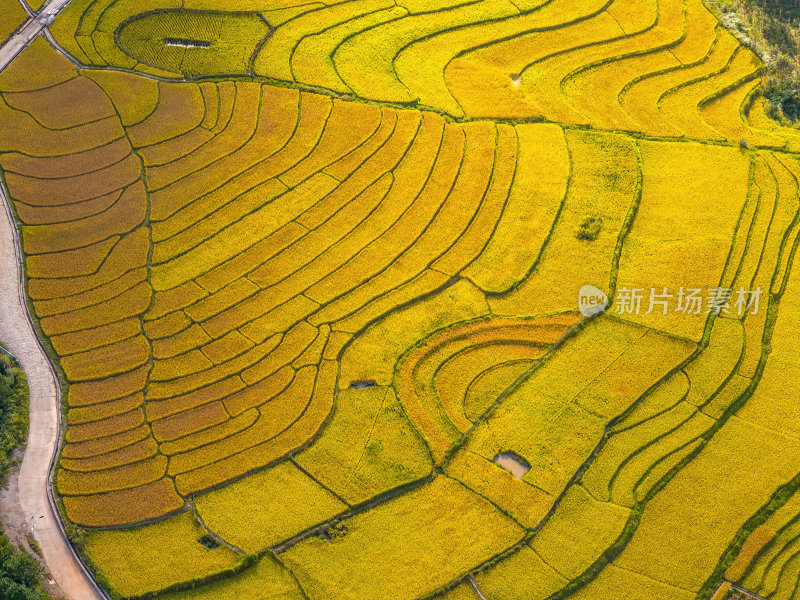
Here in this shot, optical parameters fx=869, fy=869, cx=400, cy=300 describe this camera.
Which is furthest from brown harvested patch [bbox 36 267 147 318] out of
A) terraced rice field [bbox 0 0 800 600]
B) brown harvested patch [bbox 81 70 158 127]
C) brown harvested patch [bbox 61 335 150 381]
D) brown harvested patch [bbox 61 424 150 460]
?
brown harvested patch [bbox 81 70 158 127]

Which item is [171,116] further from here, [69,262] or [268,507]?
[268,507]

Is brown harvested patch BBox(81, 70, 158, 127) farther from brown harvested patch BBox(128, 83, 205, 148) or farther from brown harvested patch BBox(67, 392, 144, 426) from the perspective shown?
brown harvested patch BBox(67, 392, 144, 426)

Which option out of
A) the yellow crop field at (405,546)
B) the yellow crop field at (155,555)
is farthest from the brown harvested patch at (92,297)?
the yellow crop field at (405,546)

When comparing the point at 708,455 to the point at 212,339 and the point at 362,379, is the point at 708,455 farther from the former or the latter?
the point at 212,339

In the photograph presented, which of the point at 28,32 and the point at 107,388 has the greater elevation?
the point at 28,32

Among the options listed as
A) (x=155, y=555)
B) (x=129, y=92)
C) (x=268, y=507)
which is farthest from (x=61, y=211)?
(x=268, y=507)

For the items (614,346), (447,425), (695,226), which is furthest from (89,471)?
(695,226)

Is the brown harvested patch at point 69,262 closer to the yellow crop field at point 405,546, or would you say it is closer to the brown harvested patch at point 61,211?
the brown harvested patch at point 61,211
